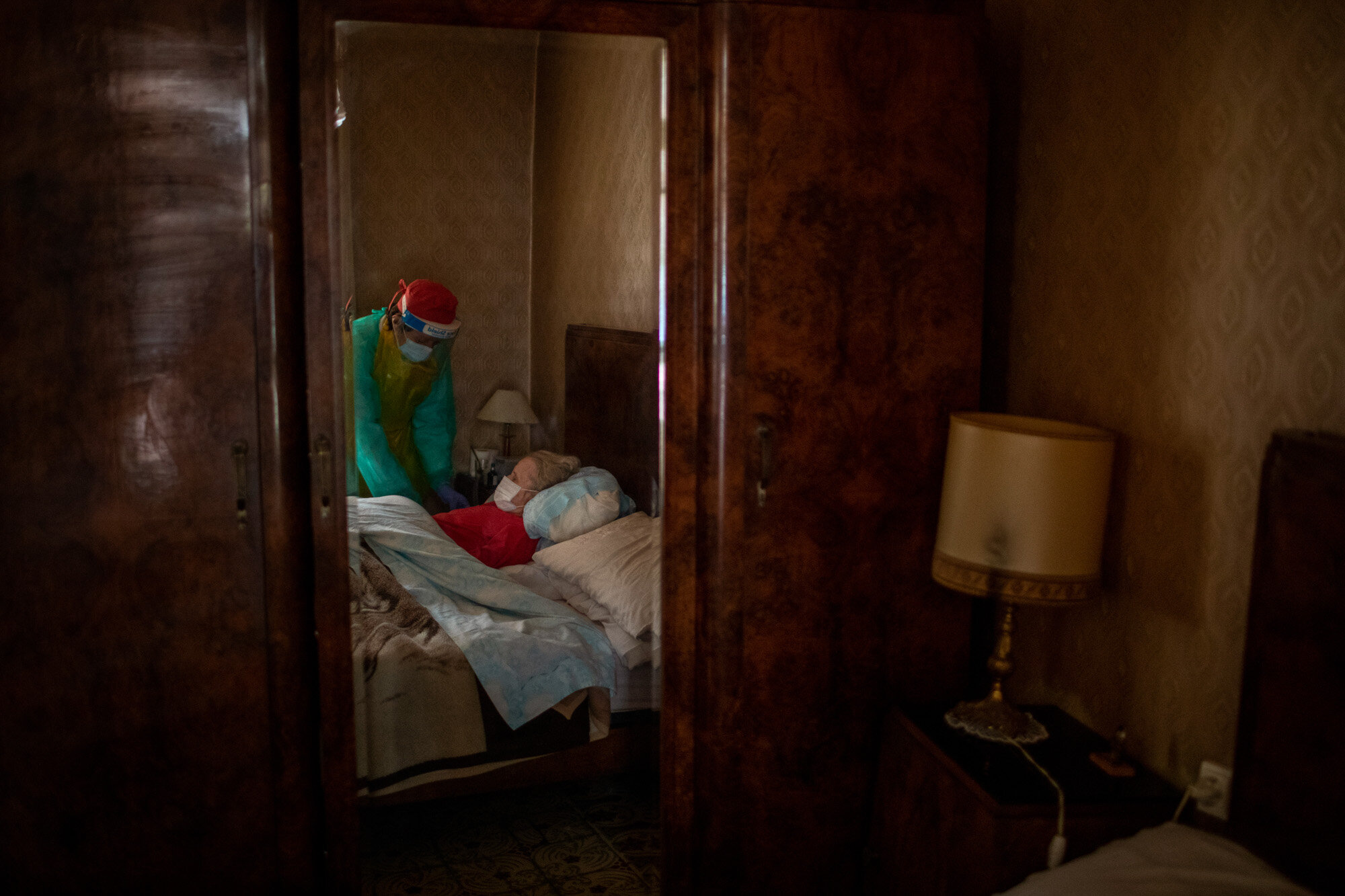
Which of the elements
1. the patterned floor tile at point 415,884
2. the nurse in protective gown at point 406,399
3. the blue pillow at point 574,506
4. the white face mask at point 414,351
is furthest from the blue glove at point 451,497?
the patterned floor tile at point 415,884

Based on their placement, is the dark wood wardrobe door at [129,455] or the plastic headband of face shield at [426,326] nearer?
the dark wood wardrobe door at [129,455]

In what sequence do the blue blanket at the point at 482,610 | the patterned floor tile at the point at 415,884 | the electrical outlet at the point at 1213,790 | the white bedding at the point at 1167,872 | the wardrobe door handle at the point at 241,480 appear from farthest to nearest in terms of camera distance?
1. the patterned floor tile at the point at 415,884
2. the blue blanket at the point at 482,610
3. the wardrobe door handle at the point at 241,480
4. the electrical outlet at the point at 1213,790
5. the white bedding at the point at 1167,872

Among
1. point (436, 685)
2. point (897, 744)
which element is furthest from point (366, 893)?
point (897, 744)

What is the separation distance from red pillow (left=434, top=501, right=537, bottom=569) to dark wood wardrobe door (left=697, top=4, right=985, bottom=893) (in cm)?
38

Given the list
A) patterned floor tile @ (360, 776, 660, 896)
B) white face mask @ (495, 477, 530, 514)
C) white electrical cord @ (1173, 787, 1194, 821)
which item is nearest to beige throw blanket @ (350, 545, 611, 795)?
patterned floor tile @ (360, 776, 660, 896)

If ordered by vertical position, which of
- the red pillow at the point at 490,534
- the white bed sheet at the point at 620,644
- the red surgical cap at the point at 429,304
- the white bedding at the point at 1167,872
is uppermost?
the red surgical cap at the point at 429,304

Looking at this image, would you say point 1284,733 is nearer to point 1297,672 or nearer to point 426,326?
point 1297,672

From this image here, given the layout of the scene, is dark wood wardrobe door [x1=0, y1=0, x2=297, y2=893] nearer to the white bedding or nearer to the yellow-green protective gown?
the yellow-green protective gown

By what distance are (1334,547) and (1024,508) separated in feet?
1.38

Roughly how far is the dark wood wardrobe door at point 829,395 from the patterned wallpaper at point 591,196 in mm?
134

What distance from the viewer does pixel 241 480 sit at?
1692 millimetres

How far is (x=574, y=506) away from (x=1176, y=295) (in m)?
1.12

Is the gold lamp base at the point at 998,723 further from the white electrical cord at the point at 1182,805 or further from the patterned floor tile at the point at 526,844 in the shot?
the patterned floor tile at the point at 526,844

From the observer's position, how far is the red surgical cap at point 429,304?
1.74 metres
